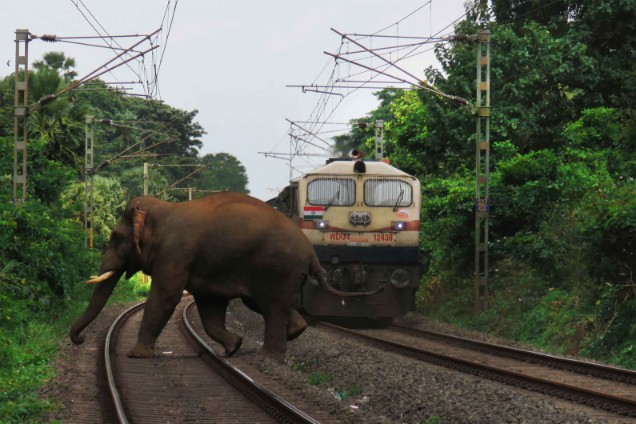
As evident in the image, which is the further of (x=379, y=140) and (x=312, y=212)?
(x=379, y=140)

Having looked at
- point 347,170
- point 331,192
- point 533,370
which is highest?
point 347,170

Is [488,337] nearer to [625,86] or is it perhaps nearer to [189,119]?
[625,86]

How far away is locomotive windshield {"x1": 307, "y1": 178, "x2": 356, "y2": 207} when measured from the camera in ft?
75.3

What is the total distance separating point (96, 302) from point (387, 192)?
356 inches

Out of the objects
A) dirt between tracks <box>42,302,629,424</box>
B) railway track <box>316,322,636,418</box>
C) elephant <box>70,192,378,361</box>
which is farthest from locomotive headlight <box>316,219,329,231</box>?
elephant <box>70,192,378,361</box>

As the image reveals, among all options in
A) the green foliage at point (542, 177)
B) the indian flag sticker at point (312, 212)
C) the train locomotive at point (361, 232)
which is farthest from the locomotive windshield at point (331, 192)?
the green foliage at point (542, 177)

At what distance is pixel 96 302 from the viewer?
620 inches

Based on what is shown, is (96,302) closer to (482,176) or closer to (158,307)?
(158,307)

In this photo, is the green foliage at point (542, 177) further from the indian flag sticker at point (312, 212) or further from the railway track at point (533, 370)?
the indian flag sticker at point (312, 212)

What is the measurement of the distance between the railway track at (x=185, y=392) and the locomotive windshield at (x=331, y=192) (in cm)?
545

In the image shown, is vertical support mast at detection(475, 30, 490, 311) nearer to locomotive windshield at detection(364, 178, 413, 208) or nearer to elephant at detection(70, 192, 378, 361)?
locomotive windshield at detection(364, 178, 413, 208)

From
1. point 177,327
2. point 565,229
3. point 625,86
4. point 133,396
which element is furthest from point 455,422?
point 625,86

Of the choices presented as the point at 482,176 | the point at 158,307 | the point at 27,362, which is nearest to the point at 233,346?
the point at 158,307

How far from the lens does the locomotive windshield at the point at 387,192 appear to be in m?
23.0
